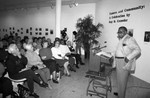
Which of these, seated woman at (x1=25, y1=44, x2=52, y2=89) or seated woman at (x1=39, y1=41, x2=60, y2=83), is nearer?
seated woman at (x1=25, y1=44, x2=52, y2=89)

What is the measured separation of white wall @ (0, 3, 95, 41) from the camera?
9.20m

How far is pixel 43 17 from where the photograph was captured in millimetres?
10570

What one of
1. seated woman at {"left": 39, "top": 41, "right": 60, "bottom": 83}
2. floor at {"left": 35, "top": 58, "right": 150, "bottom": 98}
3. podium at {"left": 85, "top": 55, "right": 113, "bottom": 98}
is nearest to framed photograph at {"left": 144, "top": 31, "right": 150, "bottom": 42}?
floor at {"left": 35, "top": 58, "right": 150, "bottom": 98}

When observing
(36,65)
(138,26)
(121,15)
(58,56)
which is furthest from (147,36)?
(36,65)

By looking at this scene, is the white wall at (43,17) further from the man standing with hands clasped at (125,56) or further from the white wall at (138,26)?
the man standing with hands clasped at (125,56)

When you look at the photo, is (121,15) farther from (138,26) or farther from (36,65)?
(36,65)

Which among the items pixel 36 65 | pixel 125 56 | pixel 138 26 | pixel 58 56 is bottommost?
pixel 36 65

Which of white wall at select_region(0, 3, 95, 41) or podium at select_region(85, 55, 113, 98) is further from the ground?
white wall at select_region(0, 3, 95, 41)

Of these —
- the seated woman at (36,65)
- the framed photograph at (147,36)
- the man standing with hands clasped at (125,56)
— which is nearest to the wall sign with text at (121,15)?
the framed photograph at (147,36)

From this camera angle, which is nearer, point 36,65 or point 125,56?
point 125,56

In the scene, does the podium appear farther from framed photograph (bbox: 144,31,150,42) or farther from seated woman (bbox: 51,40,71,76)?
framed photograph (bbox: 144,31,150,42)

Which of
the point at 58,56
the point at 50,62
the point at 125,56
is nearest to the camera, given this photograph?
the point at 125,56

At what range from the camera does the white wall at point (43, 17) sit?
920cm

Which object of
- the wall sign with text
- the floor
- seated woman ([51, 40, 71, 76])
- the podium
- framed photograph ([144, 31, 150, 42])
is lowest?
the floor
